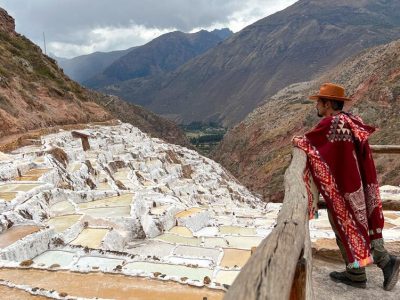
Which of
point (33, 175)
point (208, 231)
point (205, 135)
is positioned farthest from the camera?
point (205, 135)

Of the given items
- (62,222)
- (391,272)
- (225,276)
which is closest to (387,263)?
(391,272)

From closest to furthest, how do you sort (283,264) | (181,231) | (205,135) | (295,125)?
1. (283,264)
2. (181,231)
3. (295,125)
4. (205,135)

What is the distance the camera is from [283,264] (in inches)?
75.2

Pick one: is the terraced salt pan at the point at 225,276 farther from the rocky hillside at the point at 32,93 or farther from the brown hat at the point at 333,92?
the rocky hillside at the point at 32,93

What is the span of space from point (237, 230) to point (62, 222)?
5418 mm

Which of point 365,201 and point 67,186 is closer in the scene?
point 365,201

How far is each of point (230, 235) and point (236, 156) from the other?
48062 mm

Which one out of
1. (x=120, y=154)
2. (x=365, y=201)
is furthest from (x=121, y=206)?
(x=120, y=154)

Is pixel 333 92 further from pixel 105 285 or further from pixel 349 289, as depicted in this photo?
pixel 105 285

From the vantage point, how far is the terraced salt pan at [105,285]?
516 centimetres

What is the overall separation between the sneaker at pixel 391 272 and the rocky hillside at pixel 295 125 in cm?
2577

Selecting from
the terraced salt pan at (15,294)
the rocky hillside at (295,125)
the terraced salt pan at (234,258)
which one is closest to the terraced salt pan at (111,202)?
the terraced salt pan at (234,258)

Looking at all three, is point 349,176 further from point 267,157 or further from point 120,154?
point 267,157

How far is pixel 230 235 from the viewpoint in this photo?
11469 mm
